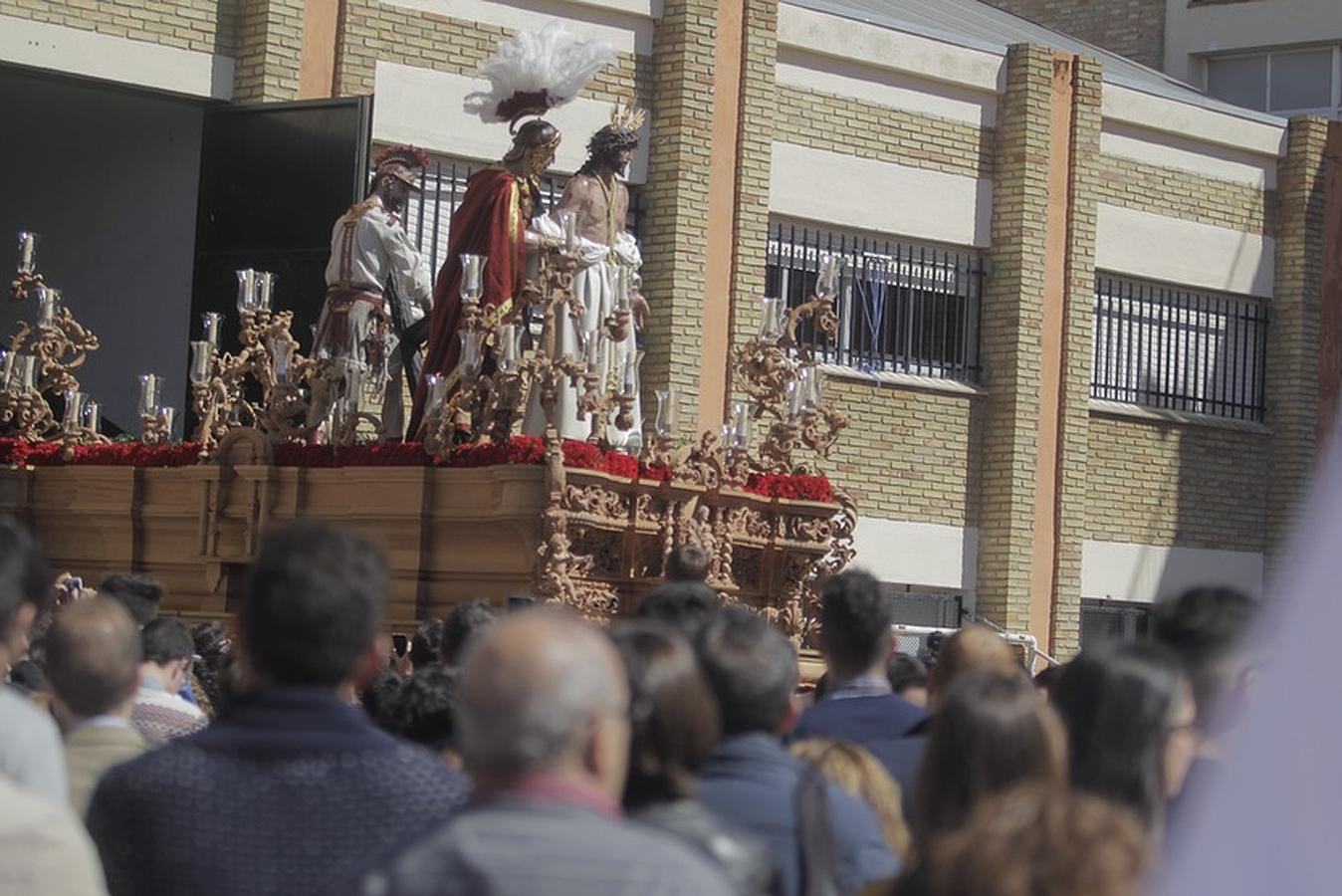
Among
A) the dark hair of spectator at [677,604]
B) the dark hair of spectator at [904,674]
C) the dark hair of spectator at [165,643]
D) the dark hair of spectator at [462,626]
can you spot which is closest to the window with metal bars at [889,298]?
the dark hair of spectator at [904,674]

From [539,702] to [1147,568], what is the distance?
79.3 feet

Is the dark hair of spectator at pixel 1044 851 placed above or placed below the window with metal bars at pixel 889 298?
below

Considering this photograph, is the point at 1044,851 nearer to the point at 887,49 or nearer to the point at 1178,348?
the point at 887,49

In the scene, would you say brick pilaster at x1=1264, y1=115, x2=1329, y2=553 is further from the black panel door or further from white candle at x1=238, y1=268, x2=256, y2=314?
white candle at x1=238, y1=268, x2=256, y2=314

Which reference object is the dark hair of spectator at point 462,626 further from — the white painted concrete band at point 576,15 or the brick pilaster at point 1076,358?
the brick pilaster at point 1076,358

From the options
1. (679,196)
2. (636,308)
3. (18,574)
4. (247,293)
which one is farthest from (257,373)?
(18,574)

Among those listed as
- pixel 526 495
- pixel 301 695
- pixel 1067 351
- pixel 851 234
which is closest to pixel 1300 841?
pixel 301 695

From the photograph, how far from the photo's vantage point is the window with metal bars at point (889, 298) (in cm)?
2423

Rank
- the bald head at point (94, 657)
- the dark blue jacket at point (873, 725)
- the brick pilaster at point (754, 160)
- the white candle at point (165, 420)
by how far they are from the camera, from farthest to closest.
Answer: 1. the brick pilaster at point (754, 160)
2. the white candle at point (165, 420)
3. the dark blue jacket at point (873, 725)
4. the bald head at point (94, 657)

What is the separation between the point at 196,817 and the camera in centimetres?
423

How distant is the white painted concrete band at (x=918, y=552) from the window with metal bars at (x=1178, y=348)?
260 centimetres

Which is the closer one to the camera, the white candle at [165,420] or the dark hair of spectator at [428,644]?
the dark hair of spectator at [428,644]

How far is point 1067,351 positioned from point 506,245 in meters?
12.7

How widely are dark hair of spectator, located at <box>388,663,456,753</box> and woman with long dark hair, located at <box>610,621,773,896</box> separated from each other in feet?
6.58
